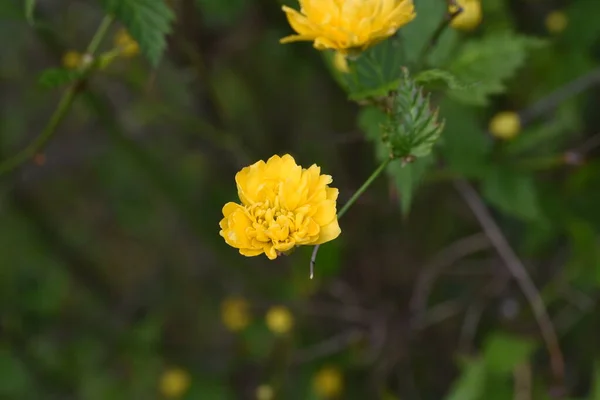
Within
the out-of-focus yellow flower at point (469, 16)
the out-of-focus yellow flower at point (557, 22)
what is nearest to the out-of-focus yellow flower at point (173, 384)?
the out-of-focus yellow flower at point (469, 16)

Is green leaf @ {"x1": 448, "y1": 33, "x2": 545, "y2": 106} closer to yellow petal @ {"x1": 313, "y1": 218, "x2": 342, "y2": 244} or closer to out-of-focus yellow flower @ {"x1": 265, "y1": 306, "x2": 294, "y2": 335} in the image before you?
yellow petal @ {"x1": 313, "y1": 218, "x2": 342, "y2": 244}

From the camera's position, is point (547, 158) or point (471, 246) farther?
point (471, 246)

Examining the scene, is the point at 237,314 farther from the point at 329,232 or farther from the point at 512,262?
the point at 329,232

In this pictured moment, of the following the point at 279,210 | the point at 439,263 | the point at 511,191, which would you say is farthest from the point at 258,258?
the point at 279,210

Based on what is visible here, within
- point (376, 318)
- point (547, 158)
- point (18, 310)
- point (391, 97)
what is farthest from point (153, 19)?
point (376, 318)

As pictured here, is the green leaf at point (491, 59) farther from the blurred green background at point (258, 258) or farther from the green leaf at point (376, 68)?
the blurred green background at point (258, 258)

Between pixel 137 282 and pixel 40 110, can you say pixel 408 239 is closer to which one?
pixel 137 282
